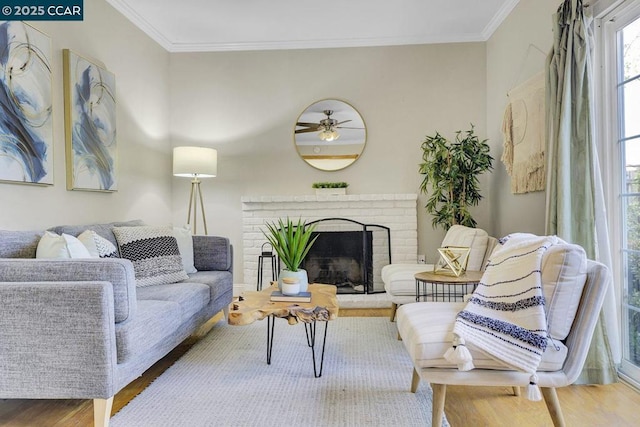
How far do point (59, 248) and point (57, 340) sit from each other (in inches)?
24.8

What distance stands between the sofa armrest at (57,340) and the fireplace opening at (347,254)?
2819 millimetres

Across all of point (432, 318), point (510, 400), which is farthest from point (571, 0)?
point (510, 400)

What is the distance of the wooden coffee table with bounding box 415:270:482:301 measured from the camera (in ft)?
8.37

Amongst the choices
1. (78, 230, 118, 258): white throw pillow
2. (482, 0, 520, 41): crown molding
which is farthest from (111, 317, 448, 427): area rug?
(482, 0, 520, 41): crown molding

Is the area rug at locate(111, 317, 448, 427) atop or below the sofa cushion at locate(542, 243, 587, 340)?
below

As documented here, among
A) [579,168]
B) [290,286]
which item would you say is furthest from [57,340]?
[579,168]

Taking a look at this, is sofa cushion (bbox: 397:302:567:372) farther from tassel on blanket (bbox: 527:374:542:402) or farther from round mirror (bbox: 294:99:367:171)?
round mirror (bbox: 294:99:367:171)

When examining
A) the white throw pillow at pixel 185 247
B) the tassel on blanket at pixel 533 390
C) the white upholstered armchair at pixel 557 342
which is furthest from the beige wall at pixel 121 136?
the tassel on blanket at pixel 533 390

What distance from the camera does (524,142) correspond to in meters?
3.39

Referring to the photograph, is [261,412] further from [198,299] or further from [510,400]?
[510,400]

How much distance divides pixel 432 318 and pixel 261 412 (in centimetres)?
91

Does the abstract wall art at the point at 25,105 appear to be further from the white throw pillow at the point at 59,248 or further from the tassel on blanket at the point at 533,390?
the tassel on blanket at the point at 533,390

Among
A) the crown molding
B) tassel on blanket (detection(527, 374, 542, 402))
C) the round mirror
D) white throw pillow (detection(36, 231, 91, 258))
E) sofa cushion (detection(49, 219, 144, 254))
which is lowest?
tassel on blanket (detection(527, 374, 542, 402))

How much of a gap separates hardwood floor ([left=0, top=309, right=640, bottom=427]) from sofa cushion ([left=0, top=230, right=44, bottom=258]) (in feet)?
2.42
